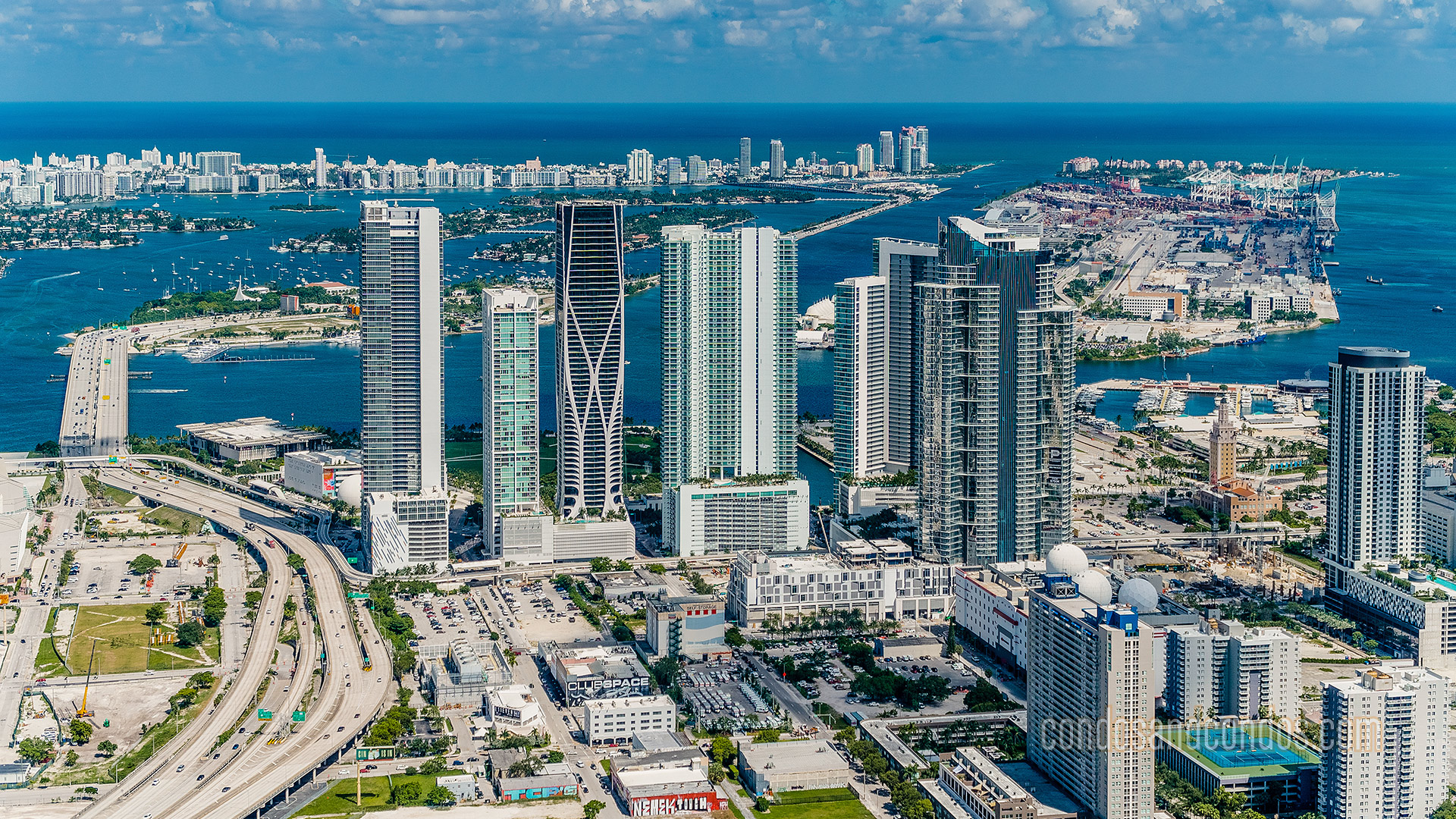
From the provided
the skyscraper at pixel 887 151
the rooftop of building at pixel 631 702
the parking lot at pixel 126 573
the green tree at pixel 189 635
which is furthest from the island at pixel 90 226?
the rooftop of building at pixel 631 702

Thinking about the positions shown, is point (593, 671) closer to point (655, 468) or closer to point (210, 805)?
point (210, 805)

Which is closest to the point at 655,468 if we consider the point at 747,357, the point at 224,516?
the point at 747,357

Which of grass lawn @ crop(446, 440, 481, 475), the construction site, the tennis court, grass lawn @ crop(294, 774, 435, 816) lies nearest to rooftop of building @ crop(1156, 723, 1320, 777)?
the tennis court

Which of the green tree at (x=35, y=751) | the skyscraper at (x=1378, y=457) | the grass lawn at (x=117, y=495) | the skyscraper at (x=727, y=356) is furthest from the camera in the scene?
the grass lawn at (x=117, y=495)

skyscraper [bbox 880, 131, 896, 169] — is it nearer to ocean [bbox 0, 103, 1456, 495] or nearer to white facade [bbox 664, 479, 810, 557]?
ocean [bbox 0, 103, 1456, 495]

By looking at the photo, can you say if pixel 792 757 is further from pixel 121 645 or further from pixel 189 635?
pixel 121 645

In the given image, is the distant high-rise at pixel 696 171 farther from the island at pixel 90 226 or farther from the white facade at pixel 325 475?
the white facade at pixel 325 475
